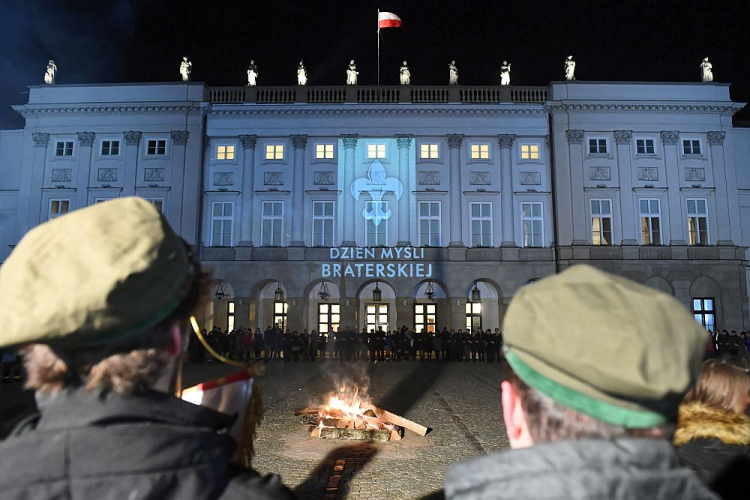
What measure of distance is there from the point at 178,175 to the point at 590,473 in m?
32.3

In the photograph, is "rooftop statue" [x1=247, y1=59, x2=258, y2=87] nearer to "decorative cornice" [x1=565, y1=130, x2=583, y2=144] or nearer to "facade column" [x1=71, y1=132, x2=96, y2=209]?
"facade column" [x1=71, y1=132, x2=96, y2=209]

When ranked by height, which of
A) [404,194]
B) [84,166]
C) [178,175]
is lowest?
[404,194]

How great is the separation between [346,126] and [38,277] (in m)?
31.3

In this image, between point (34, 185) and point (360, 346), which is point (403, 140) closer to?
point (360, 346)

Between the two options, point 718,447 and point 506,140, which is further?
point 506,140

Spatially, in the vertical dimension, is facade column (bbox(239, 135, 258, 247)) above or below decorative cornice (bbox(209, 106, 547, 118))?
below

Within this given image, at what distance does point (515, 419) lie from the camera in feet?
5.00

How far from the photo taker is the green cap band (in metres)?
1.31

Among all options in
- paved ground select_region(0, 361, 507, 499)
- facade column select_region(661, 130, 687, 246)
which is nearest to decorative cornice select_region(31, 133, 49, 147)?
paved ground select_region(0, 361, 507, 499)

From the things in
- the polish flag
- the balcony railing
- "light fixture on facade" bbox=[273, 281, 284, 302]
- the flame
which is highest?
the polish flag

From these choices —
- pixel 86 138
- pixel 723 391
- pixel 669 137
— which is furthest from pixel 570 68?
pixel 723 391

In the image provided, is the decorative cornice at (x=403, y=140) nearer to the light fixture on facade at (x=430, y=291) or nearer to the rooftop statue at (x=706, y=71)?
the light fixture on facade at (x=430, y=291)

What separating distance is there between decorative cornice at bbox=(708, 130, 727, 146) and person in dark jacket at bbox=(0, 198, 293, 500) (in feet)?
119

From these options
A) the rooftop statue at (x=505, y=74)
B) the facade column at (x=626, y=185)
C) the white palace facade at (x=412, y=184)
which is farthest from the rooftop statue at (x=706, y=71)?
the rooftop statue at (x=505, y=74)
